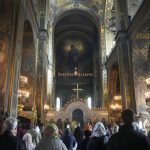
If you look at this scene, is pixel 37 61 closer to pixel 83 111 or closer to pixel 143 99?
pixel 143 99

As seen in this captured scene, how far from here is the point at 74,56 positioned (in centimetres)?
3375

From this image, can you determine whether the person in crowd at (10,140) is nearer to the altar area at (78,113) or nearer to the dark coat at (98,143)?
the dark coat at (98,143)

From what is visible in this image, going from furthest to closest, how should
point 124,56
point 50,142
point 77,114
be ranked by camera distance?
point 77,114 < point 124,56 < point 50,142

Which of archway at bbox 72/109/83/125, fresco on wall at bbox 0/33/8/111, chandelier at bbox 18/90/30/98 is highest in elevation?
fresco on wall at bbox 0/33/8/111

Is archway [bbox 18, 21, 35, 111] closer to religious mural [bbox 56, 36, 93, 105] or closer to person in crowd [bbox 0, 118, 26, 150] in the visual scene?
person in crowd [bbox 0, 118, 26, 150]

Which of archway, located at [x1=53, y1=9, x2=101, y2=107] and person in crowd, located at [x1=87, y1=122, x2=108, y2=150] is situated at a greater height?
archway, located at [x1=53, y1=9, x2=101, y2=107]

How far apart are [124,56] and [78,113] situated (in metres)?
11.9

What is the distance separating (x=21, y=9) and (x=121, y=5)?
882 centimetres

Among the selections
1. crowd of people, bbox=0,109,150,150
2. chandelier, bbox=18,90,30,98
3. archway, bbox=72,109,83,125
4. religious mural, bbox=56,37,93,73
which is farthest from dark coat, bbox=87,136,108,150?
religious mural, bbox=56,37,93,73

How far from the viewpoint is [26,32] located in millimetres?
13508

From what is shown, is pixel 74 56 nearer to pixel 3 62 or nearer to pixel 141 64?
pixel 141 64

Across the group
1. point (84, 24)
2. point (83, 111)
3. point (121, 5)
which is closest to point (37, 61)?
point (121, 5)

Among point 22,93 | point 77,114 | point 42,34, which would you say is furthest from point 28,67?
point 77,114

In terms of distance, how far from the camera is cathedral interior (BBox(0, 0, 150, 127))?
28.8 feet
